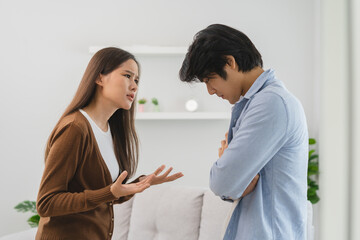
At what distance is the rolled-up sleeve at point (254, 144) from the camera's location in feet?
3.61

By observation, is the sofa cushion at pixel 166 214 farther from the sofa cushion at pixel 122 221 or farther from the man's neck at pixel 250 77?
the man's neck at pixel 250 77

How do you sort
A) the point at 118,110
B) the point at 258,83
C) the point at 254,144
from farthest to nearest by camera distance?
1. the point at 118,110
2. the point at 258,83
3. the point at 254,144

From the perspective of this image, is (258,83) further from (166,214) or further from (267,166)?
(166,214)

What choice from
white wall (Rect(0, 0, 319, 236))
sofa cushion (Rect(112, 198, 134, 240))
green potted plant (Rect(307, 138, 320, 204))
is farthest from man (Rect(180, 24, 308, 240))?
white wall (Rect(0, 0, 319, 236))

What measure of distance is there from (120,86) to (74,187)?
437 millimetres

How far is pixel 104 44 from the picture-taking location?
3.52 meters

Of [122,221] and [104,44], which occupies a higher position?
[104,44]

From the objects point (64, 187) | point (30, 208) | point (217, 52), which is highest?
point (217, 52)

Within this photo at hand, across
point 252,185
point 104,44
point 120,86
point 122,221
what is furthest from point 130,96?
point 104,44

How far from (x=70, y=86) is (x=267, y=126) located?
2.73 meters

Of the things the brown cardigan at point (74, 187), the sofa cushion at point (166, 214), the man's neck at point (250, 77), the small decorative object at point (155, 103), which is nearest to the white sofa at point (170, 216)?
the sofa cushion at point (166, 214)

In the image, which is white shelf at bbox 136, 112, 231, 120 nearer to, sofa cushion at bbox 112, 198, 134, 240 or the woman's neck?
sofa cushion at bbox 112, 198, 134, 240

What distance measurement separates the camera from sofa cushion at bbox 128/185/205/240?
97.2 inches

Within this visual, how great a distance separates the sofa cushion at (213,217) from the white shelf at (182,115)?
0.98 m
